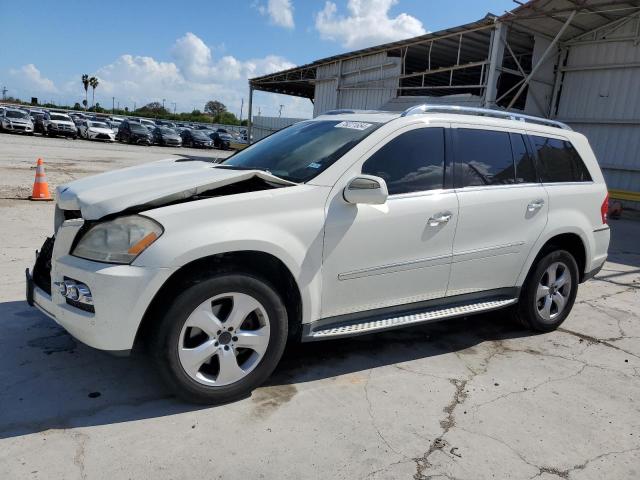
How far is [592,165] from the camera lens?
495 centimetres

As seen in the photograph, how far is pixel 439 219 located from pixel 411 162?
1.49 ft

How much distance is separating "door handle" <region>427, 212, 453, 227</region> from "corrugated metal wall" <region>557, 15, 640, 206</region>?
15007 mm

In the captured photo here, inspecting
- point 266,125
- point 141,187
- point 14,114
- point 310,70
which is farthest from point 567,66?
point 14,114

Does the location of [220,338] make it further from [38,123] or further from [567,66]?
[38,123]

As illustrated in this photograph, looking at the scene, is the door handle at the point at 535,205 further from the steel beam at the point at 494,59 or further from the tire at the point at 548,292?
the steel beam at the point at 494,59

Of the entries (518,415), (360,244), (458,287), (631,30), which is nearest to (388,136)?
(360,244)

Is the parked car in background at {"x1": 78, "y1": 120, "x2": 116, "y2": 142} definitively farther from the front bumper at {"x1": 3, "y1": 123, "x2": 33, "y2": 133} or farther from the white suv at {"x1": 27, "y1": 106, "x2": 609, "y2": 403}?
the white suv at {"x1": 27, "y1": 106, "x2": 609, "y2": 403}

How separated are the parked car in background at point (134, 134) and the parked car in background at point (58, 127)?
9.75 feet

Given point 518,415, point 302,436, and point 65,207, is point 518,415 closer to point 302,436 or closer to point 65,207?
point 302,436

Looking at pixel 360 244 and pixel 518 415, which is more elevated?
pixel 360 244

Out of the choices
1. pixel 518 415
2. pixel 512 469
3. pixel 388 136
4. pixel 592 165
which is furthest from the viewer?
pixel 592 165

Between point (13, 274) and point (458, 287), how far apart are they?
4.31 meters

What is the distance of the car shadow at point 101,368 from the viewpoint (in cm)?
292

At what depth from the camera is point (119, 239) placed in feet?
9.13
